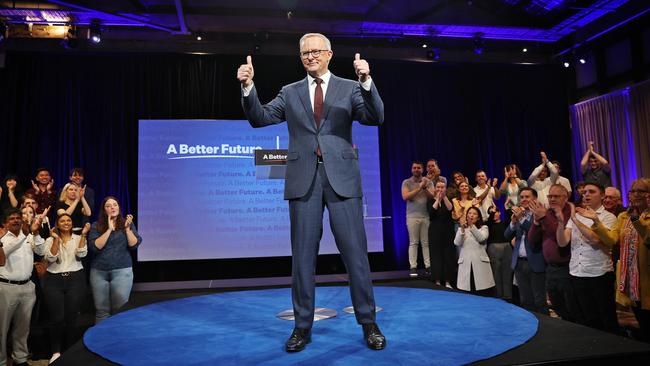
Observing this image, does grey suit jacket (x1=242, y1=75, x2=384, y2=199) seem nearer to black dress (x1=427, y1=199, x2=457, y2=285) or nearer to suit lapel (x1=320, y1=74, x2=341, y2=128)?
suit lapel (x1=320, y1=74, x2=341, y2=128)

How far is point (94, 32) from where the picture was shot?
7273mm

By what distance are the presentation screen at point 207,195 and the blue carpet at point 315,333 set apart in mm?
3907

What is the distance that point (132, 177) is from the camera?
757cm

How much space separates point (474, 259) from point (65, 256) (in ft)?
13.1

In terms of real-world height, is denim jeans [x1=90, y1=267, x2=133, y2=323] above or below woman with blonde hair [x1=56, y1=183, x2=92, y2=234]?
below

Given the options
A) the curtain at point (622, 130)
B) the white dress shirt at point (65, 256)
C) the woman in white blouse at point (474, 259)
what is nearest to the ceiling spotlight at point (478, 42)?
the curtain at point (622, 130)

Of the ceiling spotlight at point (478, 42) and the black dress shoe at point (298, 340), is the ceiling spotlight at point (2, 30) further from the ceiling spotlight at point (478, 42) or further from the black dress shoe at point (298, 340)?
the ceiling spotlight at point (478, 42)

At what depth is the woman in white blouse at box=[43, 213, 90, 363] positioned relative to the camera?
13.5 feet

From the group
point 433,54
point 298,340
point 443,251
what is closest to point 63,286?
point 298,340

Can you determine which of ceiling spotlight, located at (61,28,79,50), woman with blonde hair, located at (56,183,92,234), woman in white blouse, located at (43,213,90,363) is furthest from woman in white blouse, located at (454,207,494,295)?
ceiling spotlight, located at (61,28,79,50)

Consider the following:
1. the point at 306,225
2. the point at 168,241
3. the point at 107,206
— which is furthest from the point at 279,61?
the point at 306,225

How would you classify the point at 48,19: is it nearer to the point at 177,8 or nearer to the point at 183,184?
the point at 177,8

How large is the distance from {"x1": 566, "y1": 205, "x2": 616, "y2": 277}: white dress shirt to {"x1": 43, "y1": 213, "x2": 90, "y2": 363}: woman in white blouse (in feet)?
13.4

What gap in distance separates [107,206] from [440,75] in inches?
255
